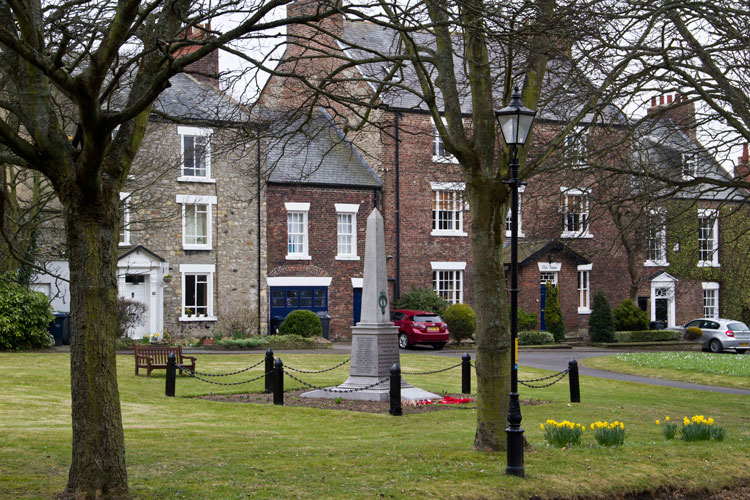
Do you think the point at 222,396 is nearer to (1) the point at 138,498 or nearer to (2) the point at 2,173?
(2) the point at 2,173

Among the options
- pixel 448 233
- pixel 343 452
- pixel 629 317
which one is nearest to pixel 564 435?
pixel 343 452

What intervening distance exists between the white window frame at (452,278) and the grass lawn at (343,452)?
2056 centimetres

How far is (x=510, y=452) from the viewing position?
9.99 m

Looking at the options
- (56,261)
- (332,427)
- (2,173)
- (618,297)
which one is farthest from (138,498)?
(618,297)

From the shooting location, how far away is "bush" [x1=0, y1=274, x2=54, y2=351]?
2727cm

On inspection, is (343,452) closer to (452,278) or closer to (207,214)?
(207,214)

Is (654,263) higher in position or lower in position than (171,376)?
higher

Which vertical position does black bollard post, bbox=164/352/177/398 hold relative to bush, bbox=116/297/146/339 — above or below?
below

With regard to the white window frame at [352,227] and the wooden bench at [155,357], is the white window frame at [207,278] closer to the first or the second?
the white window frame at [352,227]

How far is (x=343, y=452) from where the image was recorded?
11.6 metres

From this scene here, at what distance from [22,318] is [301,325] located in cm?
1090

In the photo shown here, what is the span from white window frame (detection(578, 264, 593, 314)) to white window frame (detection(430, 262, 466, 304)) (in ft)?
23.0

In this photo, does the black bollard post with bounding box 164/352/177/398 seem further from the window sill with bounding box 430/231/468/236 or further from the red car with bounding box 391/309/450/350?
the window sill with bounding box 430/231/468/236

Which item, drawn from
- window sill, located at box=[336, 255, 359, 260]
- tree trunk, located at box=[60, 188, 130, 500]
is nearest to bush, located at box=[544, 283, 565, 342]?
window sill, located at box=[336, 255, 359, 260]
